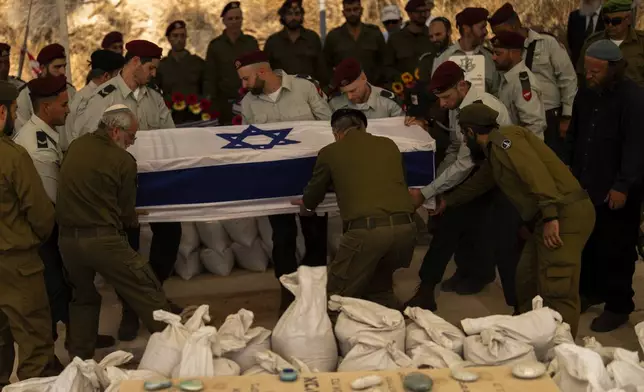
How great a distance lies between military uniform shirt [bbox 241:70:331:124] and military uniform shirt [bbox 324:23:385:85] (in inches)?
76.5

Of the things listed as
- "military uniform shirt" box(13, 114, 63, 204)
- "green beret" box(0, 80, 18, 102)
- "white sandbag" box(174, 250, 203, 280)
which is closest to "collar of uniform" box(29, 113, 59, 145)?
"military uniform shirt" box(13, 114, 63, 204)

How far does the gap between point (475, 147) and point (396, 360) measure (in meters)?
1.57

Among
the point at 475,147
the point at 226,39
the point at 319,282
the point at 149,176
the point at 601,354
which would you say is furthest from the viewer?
the point at 226,39

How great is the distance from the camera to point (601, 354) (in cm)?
332

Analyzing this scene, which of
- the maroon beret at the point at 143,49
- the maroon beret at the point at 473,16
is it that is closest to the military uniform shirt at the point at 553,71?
the maroon beret at the point at 473,16

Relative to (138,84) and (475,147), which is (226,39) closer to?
(138,84)

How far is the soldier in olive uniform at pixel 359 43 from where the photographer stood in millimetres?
Result: 7883

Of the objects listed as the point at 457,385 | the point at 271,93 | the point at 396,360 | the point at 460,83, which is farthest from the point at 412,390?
the point at 271,93

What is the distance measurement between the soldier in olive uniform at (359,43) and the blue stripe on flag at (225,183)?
263cm

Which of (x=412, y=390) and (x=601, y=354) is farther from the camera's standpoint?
(x=601, y=354)

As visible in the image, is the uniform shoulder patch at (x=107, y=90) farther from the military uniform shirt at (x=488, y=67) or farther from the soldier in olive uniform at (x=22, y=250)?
the military uniform shirt at (x=488, y=67)

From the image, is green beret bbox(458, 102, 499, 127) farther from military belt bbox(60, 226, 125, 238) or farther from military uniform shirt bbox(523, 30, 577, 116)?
A: military uniform shirt bbox(523, 30, 577, 116)

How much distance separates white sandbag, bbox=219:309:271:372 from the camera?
3.57m

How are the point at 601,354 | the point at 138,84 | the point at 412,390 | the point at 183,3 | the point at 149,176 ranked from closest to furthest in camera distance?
the point at 412,390 < the point at 601,354 < the point at 149,176 < the point at 138,84 < the point at 183,3
